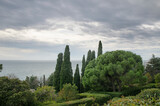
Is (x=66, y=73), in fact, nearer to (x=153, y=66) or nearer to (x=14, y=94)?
(x=14, y=94)

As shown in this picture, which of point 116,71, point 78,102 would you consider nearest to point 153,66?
point 116,71

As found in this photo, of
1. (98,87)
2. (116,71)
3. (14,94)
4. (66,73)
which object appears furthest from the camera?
(66,73)

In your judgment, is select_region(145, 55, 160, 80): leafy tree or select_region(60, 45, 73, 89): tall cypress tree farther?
select_region(145, 55, 160, 80): leafy tree

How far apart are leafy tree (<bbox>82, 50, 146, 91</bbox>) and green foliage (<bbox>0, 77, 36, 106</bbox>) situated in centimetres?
926

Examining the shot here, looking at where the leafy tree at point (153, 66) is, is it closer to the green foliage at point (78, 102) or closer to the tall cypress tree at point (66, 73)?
the tall cypress tree at point (66, 73)

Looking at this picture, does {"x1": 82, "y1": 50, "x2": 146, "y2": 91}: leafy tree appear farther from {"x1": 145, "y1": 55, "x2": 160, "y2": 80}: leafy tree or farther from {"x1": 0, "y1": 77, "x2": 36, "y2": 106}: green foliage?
{"x1": 145, "y1": 55, "x2": 160, "y2": 80}: leafy tree

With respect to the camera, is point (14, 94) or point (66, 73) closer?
point (14, 94)

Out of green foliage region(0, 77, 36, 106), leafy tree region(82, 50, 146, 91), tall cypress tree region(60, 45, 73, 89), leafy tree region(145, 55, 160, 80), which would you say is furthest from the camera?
leafy tree region(145, 55, 160, 80)

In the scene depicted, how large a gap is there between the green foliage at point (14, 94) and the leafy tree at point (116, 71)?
9260mm

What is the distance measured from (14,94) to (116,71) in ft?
42.2

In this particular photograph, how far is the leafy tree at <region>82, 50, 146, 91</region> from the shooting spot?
55.1 ft

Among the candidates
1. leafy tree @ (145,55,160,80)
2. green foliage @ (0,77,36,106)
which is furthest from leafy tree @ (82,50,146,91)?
leafy tree @ (145,55,160,80)

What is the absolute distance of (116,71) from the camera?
1689 centimetres

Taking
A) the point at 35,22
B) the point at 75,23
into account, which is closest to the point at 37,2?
the point at 35,22
